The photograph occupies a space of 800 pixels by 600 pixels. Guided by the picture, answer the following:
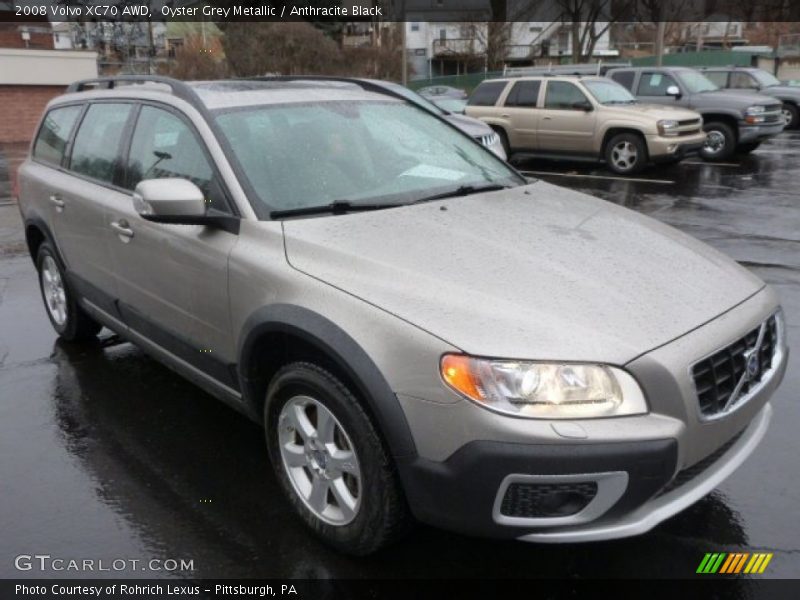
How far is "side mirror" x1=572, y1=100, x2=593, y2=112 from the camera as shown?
1332cm

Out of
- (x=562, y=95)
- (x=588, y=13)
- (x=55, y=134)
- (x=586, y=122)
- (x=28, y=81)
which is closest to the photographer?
(x=55, y=134)

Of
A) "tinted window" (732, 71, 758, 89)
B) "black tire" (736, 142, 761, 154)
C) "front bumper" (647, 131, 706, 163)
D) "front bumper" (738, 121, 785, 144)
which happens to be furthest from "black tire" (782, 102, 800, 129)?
"front bumper" (647, 131, 706, 163)

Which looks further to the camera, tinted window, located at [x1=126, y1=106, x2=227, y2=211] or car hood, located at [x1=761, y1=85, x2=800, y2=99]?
car hood, located at [x1=761, y1=85, x2=800, y2=99]

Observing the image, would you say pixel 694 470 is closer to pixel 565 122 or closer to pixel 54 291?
pixel 54 291

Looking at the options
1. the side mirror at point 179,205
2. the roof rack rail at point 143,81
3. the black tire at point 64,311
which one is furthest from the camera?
the black tire at point 64,311

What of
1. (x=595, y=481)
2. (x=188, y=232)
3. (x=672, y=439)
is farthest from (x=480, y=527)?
(x=188, y=232)

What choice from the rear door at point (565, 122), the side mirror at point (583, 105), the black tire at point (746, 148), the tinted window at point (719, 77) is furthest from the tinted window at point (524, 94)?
the tinted window at point (719, 77)

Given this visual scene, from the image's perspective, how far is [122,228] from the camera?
386cm

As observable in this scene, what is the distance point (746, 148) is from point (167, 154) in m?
14.6

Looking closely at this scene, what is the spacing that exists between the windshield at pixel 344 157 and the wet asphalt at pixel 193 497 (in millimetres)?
1315

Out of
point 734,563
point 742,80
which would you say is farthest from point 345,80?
point 742,80

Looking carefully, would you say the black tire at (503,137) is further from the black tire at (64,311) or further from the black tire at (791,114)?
the black tire at (64,311)

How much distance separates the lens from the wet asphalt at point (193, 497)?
9.39 ft

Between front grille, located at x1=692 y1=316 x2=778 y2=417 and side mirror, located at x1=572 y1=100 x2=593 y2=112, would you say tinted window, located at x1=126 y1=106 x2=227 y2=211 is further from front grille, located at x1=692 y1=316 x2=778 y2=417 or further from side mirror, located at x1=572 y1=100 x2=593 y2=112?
side mirror, located at x1=572 y1=100 x2=593 y2=112
